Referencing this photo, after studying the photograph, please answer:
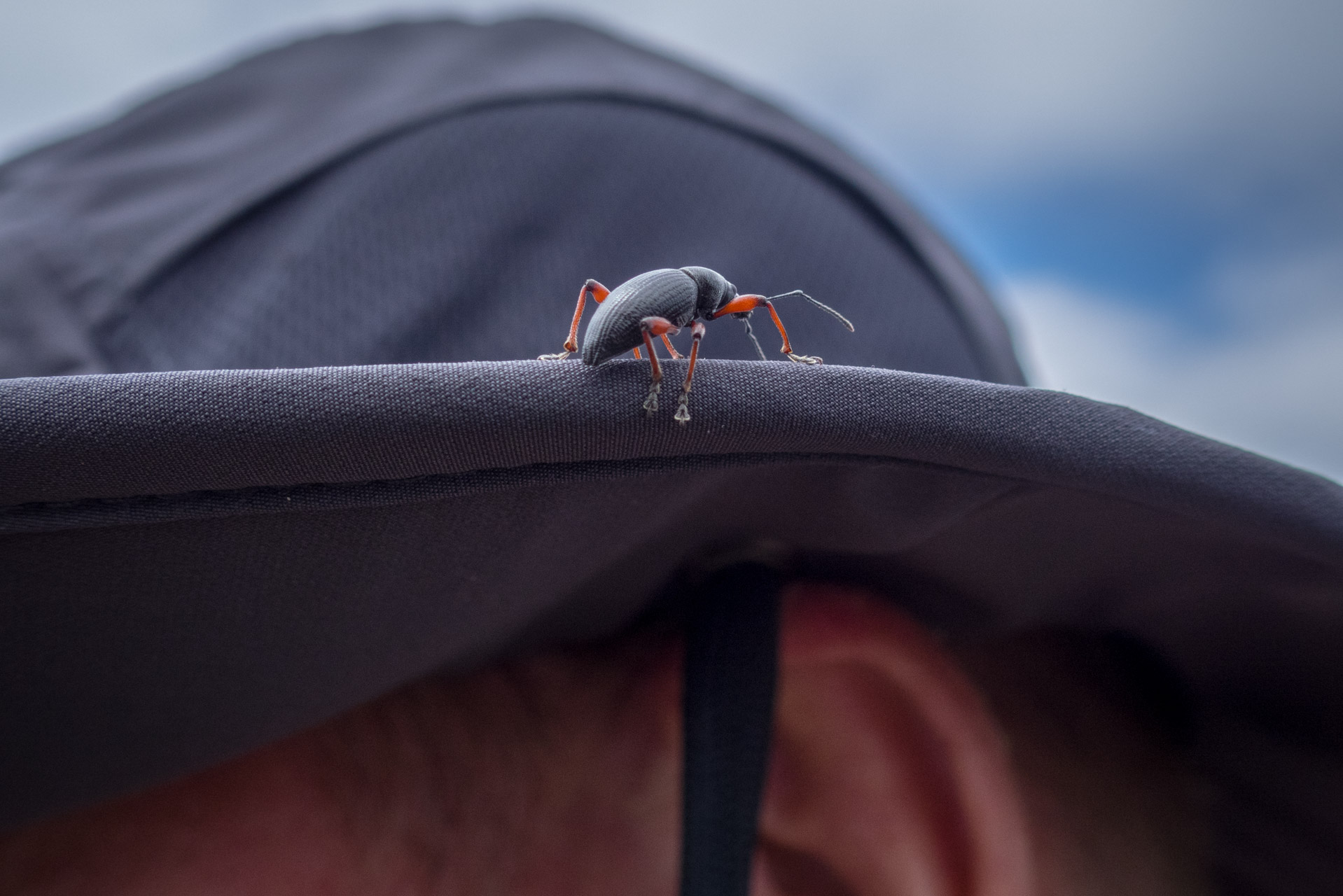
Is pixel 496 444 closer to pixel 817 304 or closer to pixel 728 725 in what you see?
pixel 728 725

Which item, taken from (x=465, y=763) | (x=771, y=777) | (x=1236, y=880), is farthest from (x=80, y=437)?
(x=1236, y=880)

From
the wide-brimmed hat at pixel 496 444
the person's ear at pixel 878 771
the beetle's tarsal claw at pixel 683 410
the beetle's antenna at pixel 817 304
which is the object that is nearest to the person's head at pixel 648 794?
the person's ear at pixel 878 771

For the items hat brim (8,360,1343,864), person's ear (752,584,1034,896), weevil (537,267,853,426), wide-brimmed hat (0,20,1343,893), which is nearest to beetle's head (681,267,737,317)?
weevil (537,267,853,426)

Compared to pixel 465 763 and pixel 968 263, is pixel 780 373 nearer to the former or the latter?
pixel 465 763

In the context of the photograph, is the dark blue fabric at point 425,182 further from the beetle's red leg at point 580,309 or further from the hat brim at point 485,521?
the hat brim at point 485,521

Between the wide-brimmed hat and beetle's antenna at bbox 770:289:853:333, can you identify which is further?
beetle's antenna at bbox 770:289:853:333

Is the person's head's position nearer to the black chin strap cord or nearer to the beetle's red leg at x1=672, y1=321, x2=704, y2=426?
the black chin strap cord
